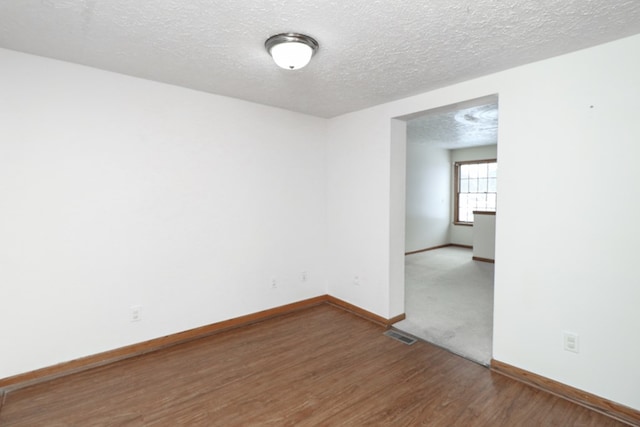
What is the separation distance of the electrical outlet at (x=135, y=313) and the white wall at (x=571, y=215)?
305cm

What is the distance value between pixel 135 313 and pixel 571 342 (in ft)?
11.2

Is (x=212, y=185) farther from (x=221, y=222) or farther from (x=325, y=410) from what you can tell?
(x=325, y=410)

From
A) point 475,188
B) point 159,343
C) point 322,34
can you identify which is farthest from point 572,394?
point 475,188

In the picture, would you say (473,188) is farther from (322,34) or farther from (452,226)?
(322,34)

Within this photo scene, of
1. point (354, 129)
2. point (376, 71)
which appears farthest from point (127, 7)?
point (354, 129)

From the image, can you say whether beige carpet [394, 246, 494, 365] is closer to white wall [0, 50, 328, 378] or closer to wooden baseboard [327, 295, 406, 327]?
wooden baseboard [327, 295, 406, 327]

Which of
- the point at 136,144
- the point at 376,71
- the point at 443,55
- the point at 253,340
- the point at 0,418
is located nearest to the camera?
the point at 0,418

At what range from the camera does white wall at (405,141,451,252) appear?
7129 mm

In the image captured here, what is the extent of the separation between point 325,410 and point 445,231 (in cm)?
696

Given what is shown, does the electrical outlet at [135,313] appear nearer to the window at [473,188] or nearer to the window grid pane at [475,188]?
the window at [473,188]

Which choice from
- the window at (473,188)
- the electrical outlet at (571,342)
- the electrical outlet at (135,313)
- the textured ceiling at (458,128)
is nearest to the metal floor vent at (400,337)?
the electrical outlet at (571,342)

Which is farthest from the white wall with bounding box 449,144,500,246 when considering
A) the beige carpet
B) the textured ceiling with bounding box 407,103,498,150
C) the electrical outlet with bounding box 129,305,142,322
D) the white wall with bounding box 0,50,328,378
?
the electrical outlet with bounding box 129,305,142,322

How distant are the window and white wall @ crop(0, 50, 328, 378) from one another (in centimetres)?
572

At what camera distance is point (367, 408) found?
81.7 inches
